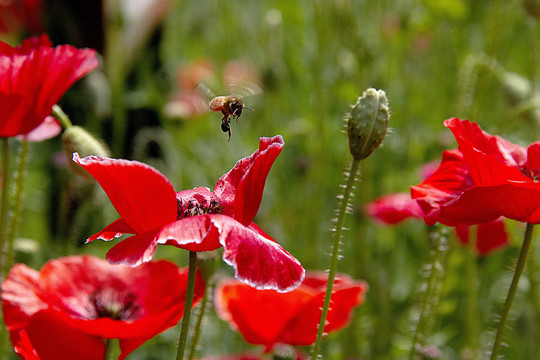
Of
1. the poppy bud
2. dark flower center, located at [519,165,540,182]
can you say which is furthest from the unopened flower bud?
the poppy bud

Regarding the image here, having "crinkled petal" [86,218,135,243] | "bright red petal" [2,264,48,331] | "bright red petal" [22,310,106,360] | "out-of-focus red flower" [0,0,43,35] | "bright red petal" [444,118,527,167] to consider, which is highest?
"out-of-focus red flower" [0,0,43,35]

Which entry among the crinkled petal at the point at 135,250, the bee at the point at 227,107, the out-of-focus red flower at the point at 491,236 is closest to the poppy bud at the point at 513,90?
the out-of-focus red flower at the point at 491,236

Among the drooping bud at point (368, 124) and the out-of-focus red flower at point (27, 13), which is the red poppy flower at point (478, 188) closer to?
the drooping bud at point (368, 124)

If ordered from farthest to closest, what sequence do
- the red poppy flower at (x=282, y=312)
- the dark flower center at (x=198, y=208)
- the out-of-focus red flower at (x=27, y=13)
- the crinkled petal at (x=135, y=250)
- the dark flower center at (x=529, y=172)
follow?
the out-of-focus red flower at (x=27, y=13) < the red poppy flower at (x=282, y=312) < the dark flower center at (x=529, y=172) < the dark flower center at (x=198, y=208) < the crinkled petal at (x=135, y=250)

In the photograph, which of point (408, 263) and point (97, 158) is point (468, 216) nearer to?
point (97, 158)

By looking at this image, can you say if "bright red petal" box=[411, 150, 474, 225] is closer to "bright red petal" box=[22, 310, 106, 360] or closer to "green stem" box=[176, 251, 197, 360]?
"green stem" box=[176, 251, 197, 360]

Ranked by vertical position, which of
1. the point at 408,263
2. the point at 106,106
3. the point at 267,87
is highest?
the point at 267,87

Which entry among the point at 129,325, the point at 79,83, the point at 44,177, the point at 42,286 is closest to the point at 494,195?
the point at 129,325
